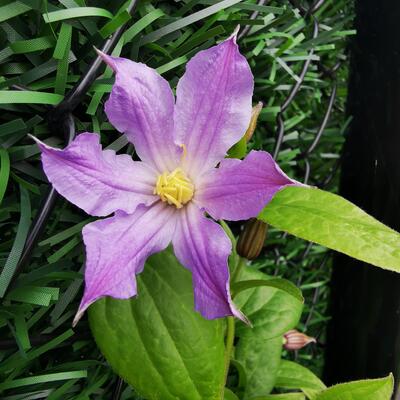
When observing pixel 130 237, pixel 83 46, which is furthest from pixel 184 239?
pixel 83 46

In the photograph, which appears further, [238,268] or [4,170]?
[238,268]

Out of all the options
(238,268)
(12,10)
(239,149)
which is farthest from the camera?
(238,268)

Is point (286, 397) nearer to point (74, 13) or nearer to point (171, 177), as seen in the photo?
point (171, 177)

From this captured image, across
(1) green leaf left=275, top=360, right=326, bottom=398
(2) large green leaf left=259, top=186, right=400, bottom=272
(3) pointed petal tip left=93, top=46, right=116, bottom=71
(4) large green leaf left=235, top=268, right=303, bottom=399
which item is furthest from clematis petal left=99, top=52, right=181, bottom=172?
(1) green leaf left=275, top=360, right=326, bottom=398

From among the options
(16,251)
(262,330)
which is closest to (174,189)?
(16,251)

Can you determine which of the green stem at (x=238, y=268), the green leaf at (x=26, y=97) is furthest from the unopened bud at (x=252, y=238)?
the green leaf at (x=26, y=97)

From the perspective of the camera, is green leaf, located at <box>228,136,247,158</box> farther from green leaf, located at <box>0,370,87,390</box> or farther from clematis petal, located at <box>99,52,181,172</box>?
green leaf, located at <box>0,370,87,390</box>

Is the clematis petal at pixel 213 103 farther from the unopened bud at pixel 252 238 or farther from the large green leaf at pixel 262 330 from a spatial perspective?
the large green leaf at pixel 262 330
